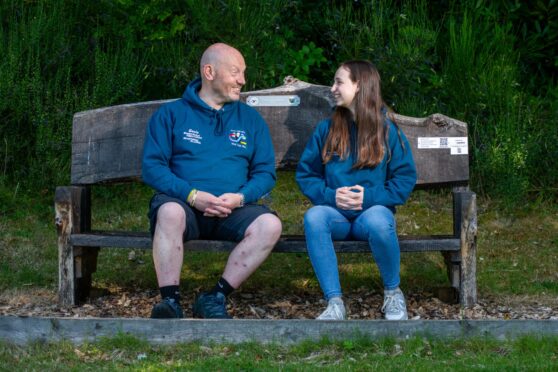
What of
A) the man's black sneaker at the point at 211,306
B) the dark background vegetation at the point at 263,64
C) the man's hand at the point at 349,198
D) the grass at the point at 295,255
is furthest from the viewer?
the dark background vegetation at the point at 263,64

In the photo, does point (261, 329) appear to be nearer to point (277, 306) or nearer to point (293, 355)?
point (293, 355)


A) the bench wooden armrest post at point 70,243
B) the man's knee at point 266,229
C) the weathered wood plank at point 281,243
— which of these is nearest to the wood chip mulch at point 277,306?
the bench wooden armrest post at point 70,243

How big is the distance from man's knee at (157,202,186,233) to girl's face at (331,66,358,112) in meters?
1.06

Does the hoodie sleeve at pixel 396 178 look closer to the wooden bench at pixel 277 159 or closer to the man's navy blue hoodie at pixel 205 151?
the wooden bench at pixel 277 159

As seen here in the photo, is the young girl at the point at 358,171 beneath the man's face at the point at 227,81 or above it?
beneath

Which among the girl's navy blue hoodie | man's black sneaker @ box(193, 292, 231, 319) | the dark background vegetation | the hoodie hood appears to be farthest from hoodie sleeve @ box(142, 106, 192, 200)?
the dark background vegetation

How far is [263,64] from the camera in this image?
823 centimetres

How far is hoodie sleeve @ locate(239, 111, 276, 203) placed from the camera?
552 cm

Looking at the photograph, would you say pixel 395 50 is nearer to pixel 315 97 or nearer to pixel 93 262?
pixel 315 97

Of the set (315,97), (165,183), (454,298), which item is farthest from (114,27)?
(454,298)

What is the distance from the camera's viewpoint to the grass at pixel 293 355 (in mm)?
4473

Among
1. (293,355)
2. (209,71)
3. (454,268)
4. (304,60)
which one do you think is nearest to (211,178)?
(209,71)

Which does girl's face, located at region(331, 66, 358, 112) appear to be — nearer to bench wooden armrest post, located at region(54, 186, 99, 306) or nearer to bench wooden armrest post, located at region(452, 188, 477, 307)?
bench wooden armrest post, located at region(452, 188, 477, 307)

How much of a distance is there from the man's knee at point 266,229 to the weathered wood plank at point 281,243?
16 cm
